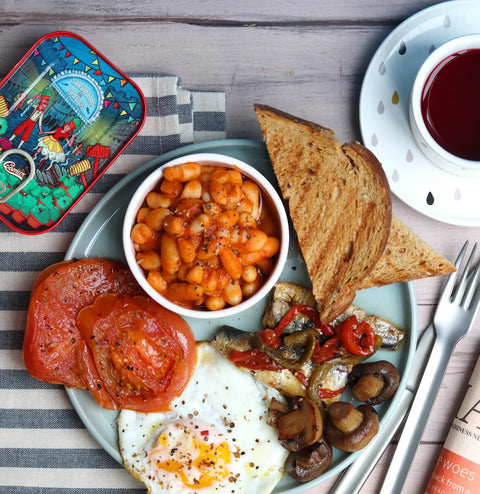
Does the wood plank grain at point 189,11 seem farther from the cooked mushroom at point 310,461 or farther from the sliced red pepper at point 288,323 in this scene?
the cooked mushroom at point 310,461

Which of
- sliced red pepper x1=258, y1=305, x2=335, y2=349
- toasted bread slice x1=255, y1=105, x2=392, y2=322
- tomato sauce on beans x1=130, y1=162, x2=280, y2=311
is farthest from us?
sliced red pepper x1=258, y1=305, x2=335, y2=349

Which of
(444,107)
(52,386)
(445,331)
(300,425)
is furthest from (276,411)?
(444,107)

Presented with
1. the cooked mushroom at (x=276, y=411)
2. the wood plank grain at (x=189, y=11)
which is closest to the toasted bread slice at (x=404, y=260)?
the cooked mushroom at (x=276, y=411)

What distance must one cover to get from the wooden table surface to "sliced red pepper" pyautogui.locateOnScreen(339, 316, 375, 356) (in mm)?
484

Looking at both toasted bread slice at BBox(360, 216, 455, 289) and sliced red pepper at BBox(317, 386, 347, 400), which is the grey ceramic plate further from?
sliced red pepper at BBox(317, 386, 347, 400)

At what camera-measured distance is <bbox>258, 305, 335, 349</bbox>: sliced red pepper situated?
2078 millimetres

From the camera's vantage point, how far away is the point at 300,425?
79.2 inches

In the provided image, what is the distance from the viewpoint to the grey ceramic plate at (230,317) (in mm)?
2094

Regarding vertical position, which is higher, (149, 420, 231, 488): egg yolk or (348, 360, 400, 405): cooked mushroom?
(348, 360, 400, 405): cooked mushroom

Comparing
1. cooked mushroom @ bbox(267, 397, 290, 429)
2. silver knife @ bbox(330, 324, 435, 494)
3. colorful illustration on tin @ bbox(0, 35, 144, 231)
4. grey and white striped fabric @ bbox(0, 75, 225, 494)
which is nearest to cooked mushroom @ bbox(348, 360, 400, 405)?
silver knife @ bbox(330, 324, 435, 494)

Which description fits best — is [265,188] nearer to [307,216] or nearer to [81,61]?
[307,216]

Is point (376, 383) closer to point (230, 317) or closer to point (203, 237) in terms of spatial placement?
point (230, 317)

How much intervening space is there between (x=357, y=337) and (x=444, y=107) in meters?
0.94

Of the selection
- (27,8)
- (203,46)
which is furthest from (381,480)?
(27,8)
